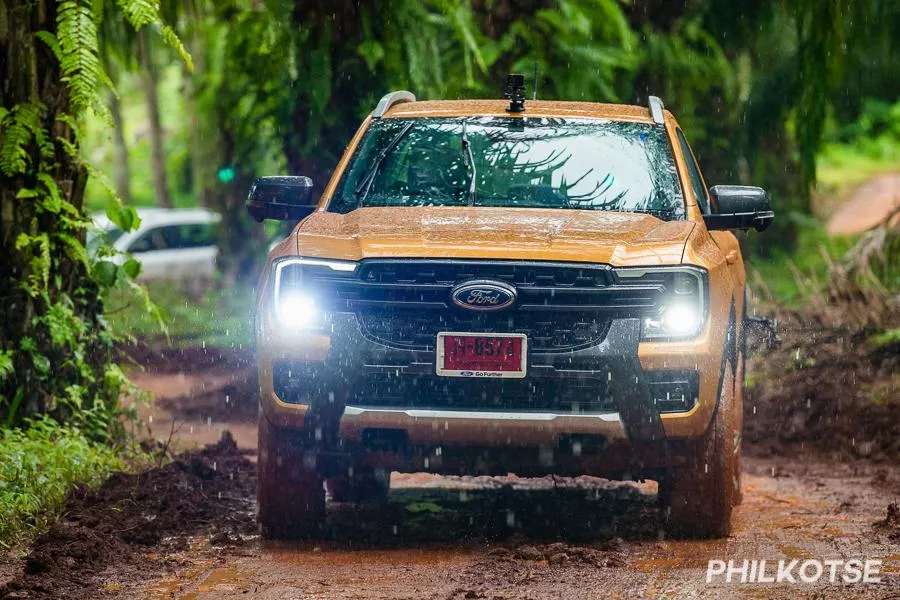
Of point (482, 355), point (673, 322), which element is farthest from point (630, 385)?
point (482, 355)

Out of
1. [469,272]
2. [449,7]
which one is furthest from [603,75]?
[469,272]

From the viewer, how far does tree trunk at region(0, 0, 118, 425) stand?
314 inches

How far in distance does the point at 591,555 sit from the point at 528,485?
8.07 feet

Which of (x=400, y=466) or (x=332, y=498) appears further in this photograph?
(x=332, y=498)

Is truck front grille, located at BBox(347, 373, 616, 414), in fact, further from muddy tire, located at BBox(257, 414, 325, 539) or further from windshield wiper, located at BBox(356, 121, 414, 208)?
windshield wiper, located at BBox(356, 121, 414, 208)

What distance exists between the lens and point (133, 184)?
63.0 m

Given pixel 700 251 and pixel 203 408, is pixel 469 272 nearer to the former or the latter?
pixel 700 251

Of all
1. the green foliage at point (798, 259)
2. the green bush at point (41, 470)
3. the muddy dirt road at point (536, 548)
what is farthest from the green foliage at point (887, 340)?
the green bush at point (41, 470)

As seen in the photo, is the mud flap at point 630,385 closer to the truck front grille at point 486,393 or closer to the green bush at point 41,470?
the truck front grille at point 486,393

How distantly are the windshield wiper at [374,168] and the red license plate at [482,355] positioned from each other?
138cm

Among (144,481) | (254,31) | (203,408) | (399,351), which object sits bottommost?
(203,408)

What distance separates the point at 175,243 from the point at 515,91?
669 inches

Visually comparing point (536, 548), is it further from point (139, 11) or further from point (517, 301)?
point (139, 11)

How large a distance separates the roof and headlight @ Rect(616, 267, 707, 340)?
1.80 metres
